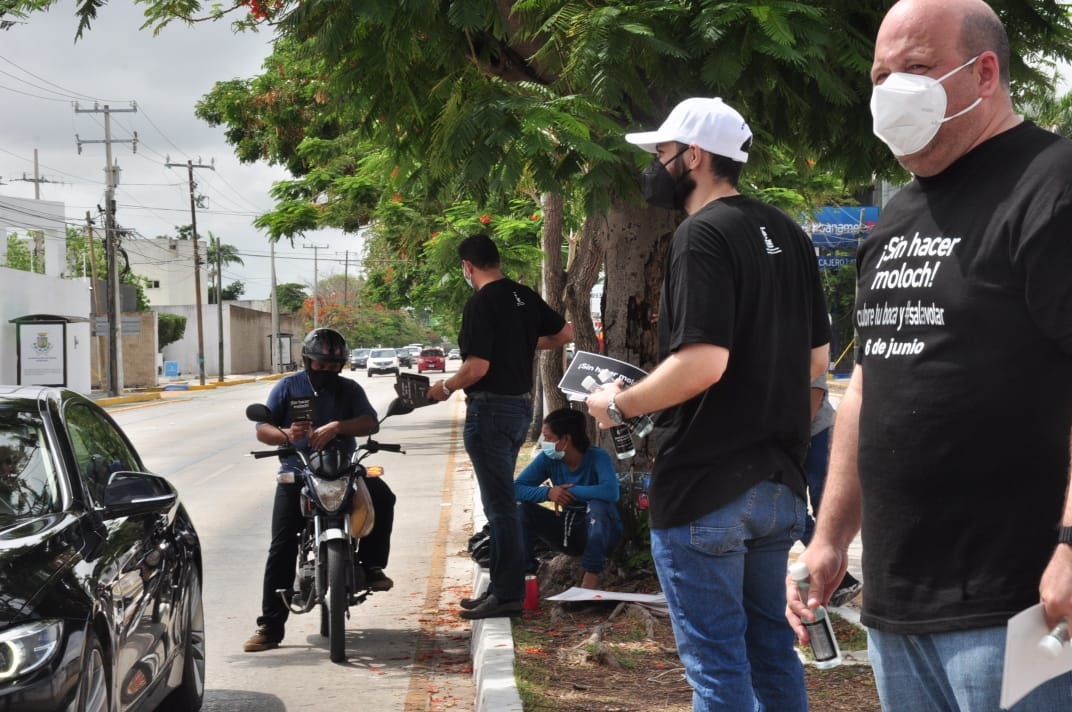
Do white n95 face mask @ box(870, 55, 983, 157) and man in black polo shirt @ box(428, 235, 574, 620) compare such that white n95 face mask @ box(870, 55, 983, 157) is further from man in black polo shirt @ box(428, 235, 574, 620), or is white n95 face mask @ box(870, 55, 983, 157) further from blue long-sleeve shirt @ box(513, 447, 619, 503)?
blue long-sleeve shirt @ box(513, 447, 619, 503)

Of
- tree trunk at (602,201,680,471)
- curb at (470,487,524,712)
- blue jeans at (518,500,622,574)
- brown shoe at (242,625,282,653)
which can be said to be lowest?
brown shoe at (242,625,282,653)

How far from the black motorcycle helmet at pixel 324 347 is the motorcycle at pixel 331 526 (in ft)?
1.32

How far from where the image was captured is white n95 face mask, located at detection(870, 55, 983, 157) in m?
2.38

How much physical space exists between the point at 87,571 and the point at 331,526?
2858 millimetres

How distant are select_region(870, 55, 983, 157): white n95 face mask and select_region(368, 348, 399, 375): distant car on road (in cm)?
6790

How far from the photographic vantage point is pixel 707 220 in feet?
11.8

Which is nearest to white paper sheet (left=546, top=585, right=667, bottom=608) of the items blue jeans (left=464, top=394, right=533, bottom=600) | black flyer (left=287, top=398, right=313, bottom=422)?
blue jeans (left=464, top=394, right=533, bottom=600)

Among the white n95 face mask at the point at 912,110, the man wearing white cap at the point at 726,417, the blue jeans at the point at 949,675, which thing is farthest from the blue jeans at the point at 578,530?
the white n95 face mask at the point at 912,110

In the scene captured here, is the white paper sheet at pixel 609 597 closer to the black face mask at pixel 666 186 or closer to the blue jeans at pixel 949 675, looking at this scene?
the black face mask at pixel 666 186

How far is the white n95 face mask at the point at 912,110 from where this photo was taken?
238 cm

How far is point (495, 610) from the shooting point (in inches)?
273

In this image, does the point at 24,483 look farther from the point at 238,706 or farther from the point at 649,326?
the point at 649,326

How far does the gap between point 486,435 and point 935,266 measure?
15.3 feet

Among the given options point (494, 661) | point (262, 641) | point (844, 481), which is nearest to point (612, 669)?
point (494, 661)
